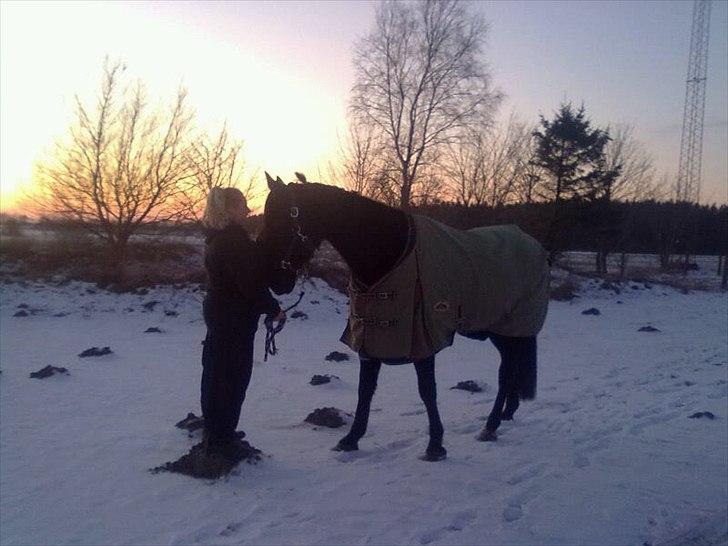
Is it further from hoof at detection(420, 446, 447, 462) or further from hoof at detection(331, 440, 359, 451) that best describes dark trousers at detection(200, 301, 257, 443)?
hoof at detection(420, 446, 447, 462)

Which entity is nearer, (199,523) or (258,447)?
(199,523)

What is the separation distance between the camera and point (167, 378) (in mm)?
7133

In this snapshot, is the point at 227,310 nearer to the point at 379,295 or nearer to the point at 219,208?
the point at 219,208

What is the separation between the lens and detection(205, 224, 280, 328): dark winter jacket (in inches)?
154

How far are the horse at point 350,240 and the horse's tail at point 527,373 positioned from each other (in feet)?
2.74

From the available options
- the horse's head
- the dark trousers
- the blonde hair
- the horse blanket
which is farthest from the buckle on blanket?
the blonde hair

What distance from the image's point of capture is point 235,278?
13.0ft

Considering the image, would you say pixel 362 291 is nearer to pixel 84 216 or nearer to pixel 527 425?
pixel 527 425

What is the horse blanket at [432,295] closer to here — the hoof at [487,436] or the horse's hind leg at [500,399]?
the horse's hind leg at [500,399]

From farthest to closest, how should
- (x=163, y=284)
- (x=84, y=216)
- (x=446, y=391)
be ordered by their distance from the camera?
(x=84, y=216) < (x=163, y=284) < (x=446, y=391)

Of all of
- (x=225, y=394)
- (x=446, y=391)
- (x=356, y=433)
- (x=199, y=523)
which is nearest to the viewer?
(x=199, y=523)

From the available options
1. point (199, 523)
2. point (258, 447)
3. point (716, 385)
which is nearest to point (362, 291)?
point (258, 447)

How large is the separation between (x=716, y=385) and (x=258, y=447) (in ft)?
18.1

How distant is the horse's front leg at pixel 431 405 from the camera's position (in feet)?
14.7
